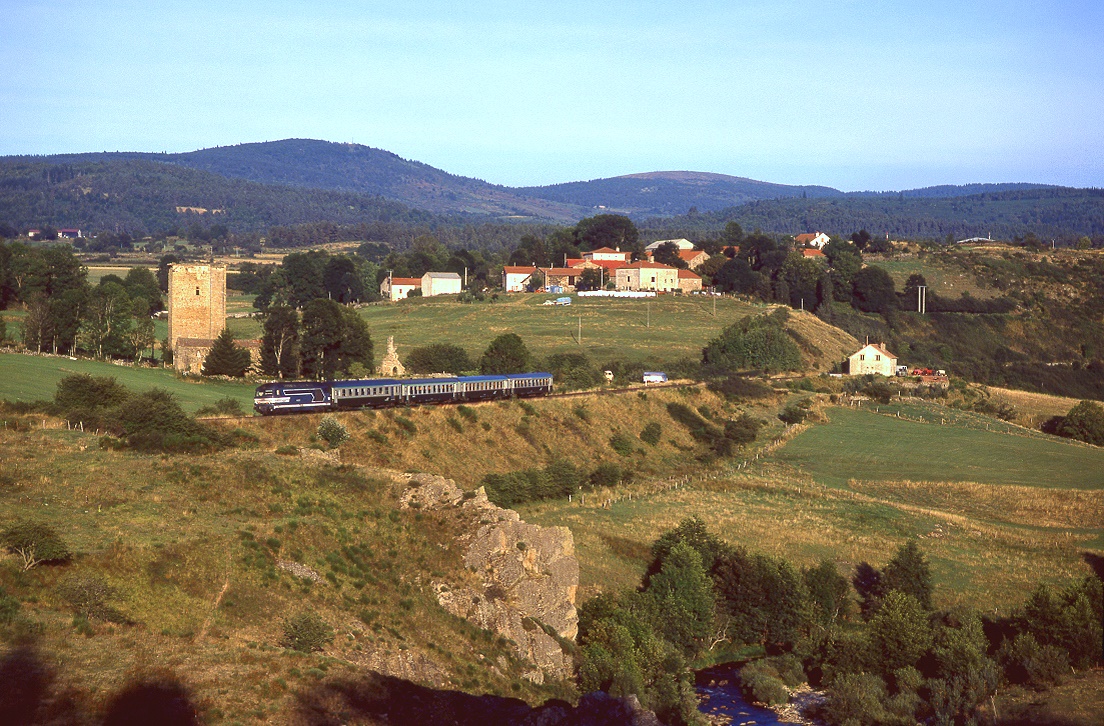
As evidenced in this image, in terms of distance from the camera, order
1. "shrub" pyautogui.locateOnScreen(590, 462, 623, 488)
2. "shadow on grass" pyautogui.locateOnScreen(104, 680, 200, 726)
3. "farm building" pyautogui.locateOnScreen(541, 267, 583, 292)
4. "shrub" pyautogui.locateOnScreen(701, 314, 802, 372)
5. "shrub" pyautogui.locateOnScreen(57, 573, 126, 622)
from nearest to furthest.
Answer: "shadow on grass" pyautogui.locateOnScreen(104, 680, 200, 726) → "shrub" pyautogui.locateOnScreen(57, 573, 126, 622) → "shrub" pyautogui.locateOnScreen(590, 462, 623, 488) → "shrub" pyautogui.locateOnScreen(701, 314, 802, 372) → "farm building" pyautogui.locateOnScreen(541, 267, 583, 292)

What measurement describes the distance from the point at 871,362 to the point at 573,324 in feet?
82.9

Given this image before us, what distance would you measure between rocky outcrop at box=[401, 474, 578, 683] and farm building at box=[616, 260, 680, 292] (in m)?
91.6

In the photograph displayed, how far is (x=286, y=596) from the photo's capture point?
28.4 meters

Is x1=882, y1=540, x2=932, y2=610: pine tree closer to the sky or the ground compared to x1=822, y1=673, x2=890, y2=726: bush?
closer to the sky

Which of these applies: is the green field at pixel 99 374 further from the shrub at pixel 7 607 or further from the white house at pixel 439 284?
the white house at pixel 439 284

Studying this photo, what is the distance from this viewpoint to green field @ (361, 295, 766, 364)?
310 feet

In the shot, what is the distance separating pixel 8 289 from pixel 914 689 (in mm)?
81145

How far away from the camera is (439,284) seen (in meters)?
133

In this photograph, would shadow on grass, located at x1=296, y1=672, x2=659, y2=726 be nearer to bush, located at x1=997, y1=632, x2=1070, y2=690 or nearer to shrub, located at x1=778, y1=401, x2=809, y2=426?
bush, located at x1=997, y1=632, x2=1070, y2=690

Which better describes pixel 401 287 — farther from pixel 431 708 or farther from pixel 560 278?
pixel 431 708

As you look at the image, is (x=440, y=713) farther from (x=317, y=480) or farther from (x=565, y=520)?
(x=565, y=520)

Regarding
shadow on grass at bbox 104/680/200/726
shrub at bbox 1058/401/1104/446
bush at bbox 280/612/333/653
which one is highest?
shadow on grass at bbox 104/680/200/726

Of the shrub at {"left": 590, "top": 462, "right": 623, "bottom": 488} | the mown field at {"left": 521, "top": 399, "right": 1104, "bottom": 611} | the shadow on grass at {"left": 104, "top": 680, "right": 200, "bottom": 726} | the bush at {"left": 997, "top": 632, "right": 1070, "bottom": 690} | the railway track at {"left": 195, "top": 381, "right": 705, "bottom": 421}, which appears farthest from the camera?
the shrub at {"left": 590, "top": 462, "right": 623, "bottom": 488}

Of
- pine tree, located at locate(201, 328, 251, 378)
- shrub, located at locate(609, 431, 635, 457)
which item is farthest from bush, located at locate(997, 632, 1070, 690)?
pine tree, located at locate(201, 328, 251, 378)
